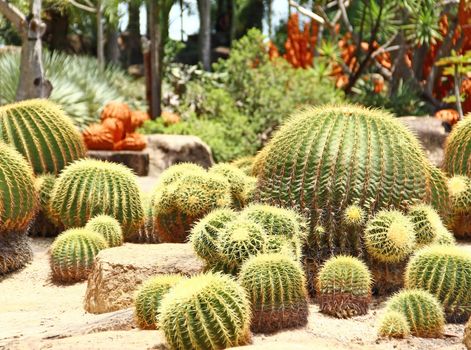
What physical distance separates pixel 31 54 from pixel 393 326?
9261mm

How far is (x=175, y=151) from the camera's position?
13.7 meters

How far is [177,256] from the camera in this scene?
18.6ft

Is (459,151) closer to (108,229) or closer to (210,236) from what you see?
(108,229)

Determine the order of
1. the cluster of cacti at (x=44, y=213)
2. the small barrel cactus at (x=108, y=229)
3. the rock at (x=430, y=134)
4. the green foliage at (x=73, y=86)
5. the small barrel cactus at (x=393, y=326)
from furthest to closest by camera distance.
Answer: the green foliage at (x=73, y=86), the rock at (x=430, y=134), the cluster of cacti at (x=44, y=213), the small barrel cactus at (x=108, y=229), the small barrel cactus at (x=393, y=326)

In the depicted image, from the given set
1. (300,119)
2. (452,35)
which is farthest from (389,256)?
(452,35)

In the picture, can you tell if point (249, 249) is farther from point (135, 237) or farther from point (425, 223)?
point (135, 237)

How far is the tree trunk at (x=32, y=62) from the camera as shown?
12.6 meters

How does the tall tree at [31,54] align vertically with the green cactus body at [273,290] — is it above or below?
above

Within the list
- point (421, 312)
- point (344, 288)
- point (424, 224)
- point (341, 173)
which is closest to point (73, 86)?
point (341, 173)

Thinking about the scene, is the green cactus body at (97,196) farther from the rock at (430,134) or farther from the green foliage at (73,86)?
the green foliage at (73,86)

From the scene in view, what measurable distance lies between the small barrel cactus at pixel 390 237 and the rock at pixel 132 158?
748 centimetres

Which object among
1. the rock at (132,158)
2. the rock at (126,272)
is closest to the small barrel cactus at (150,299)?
the rock at (126,272)

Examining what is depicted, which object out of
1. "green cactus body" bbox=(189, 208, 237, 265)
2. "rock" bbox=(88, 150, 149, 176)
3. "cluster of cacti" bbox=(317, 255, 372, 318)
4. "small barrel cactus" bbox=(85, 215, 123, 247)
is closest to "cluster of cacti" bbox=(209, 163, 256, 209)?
"small barrel cactus" bbox=(85, 215, 123, 247)

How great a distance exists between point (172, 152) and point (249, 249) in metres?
8.73
